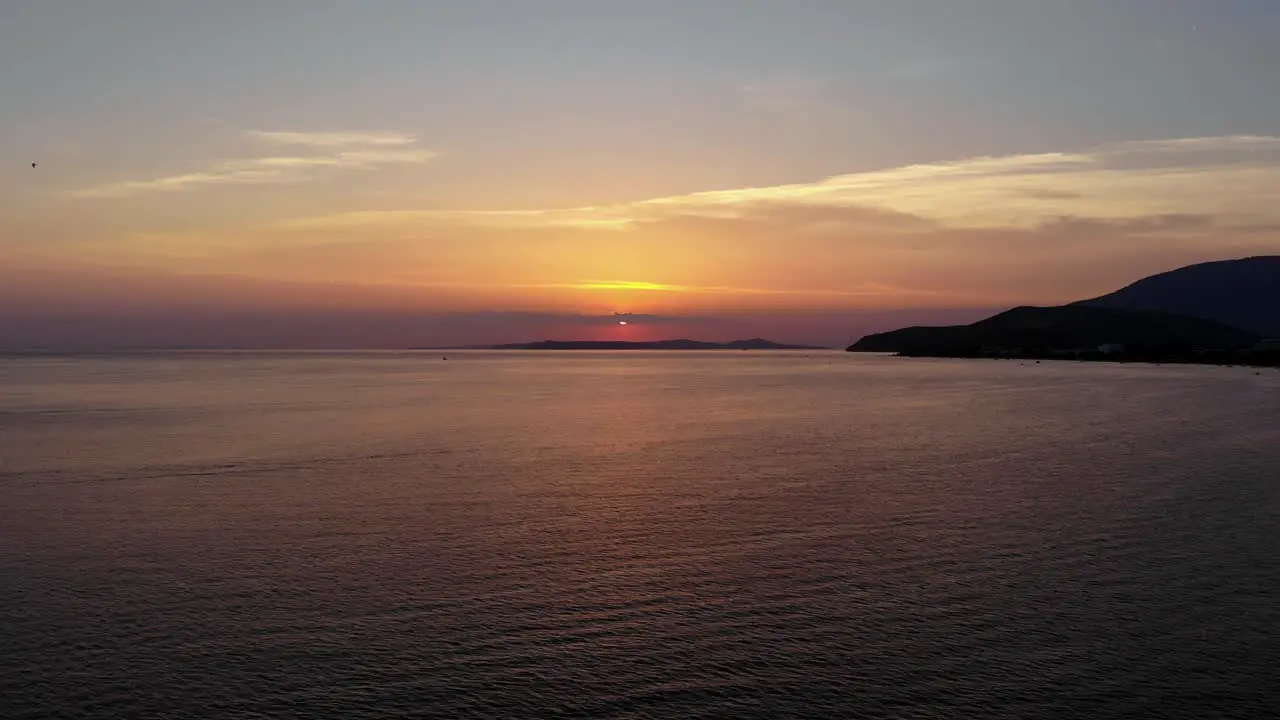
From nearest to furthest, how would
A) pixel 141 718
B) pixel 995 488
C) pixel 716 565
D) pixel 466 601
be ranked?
pixel 141 718
pixel 466 601
pixel 716 565
pixel 995 488

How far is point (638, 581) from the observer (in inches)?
982

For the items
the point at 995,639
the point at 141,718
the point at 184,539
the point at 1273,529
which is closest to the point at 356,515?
the point at 184,539

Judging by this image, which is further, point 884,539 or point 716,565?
point 884,539

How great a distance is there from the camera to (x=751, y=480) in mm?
42906

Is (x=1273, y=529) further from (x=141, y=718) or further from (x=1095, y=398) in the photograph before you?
(x=1095, y=398)

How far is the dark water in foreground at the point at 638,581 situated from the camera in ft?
57.5

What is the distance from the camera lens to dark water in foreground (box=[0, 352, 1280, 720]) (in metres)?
17.5

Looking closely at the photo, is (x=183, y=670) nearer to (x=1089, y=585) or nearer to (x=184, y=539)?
(x=184, y=539)

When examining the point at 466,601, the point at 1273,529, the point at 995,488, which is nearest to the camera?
the point at 466,601

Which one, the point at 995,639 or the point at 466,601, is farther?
the point at 466,601

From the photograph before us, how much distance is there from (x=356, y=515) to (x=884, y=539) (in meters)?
18.5

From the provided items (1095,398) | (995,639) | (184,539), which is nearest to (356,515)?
(184,539)

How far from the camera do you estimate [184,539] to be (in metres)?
29.6

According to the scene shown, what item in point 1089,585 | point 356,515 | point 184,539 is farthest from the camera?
point 356,515
